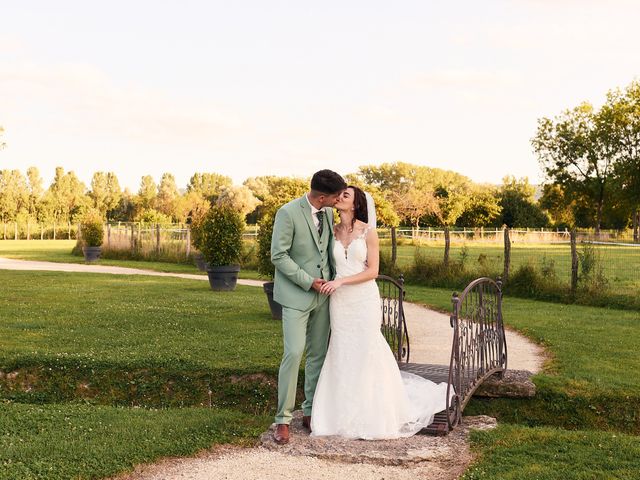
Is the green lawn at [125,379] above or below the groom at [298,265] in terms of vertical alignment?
below

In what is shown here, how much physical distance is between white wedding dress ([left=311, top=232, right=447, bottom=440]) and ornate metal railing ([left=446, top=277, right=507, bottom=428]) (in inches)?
21.9

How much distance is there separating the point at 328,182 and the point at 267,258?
7.86m

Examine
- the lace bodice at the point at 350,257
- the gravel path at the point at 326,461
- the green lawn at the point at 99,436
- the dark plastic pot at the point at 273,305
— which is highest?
the lace bodice at the point at 350,257

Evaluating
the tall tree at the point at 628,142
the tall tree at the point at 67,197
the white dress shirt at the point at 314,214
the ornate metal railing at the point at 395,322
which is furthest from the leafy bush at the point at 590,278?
the tall tree at the point at 67,197

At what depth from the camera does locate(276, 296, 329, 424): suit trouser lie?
20.0 ft

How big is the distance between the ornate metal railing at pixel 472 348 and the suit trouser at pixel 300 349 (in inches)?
45.6

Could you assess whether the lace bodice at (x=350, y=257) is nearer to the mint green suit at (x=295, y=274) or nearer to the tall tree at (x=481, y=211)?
the mint green suit at (x=295, y=274)

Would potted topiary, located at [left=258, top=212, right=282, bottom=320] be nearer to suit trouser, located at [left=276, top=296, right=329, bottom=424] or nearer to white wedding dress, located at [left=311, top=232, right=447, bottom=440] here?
suit trouser, located at [left=276, top=296, right=329, bottom=424]

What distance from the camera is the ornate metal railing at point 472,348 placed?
6.75 metres

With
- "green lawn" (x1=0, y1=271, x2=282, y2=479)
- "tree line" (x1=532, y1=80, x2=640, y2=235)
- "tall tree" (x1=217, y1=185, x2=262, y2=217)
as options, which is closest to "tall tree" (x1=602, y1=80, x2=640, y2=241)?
"tree line" (x1=532, y1=80, x2=640, y2=235)

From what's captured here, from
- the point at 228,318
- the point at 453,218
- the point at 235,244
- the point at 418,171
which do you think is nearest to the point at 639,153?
the point at 453,218

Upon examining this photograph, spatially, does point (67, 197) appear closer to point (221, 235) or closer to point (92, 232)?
point (92, 232)

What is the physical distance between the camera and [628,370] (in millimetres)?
9469

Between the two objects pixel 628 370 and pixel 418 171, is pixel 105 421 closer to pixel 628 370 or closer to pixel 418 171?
pixel 628 370
